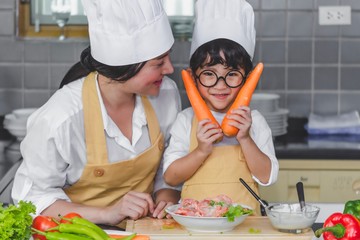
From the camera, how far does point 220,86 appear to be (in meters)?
2.87

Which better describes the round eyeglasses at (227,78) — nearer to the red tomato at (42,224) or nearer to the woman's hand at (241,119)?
the woman's hand at (241,119)

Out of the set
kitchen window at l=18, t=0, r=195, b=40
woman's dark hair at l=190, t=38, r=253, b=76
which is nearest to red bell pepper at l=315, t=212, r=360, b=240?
woman's dark hair at l=190, t=38, r=253, b=76

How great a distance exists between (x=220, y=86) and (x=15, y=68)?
203cm

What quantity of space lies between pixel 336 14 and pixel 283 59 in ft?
1.18

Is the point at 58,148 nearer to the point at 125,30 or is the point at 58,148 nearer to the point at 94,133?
the point at 94,133

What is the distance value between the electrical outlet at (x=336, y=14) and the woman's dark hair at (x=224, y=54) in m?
1.69

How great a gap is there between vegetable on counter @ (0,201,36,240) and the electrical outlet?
2635 mm

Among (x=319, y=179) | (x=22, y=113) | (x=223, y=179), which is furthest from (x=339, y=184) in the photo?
(x=22, y=113)

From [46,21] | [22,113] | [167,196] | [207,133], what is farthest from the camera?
[46,21]

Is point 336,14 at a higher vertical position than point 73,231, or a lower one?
higher

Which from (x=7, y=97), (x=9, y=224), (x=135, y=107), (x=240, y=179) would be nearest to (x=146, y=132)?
(x=135, y=107)

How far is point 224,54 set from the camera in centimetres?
290

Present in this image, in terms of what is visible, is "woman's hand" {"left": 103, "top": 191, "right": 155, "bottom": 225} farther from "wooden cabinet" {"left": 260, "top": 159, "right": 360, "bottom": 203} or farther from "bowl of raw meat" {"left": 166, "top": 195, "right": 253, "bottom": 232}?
"wooden cabinet" {"left": 260, "top": 159, "right": 360, "bottom": 203}

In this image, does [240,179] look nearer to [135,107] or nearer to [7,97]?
[135,107]
